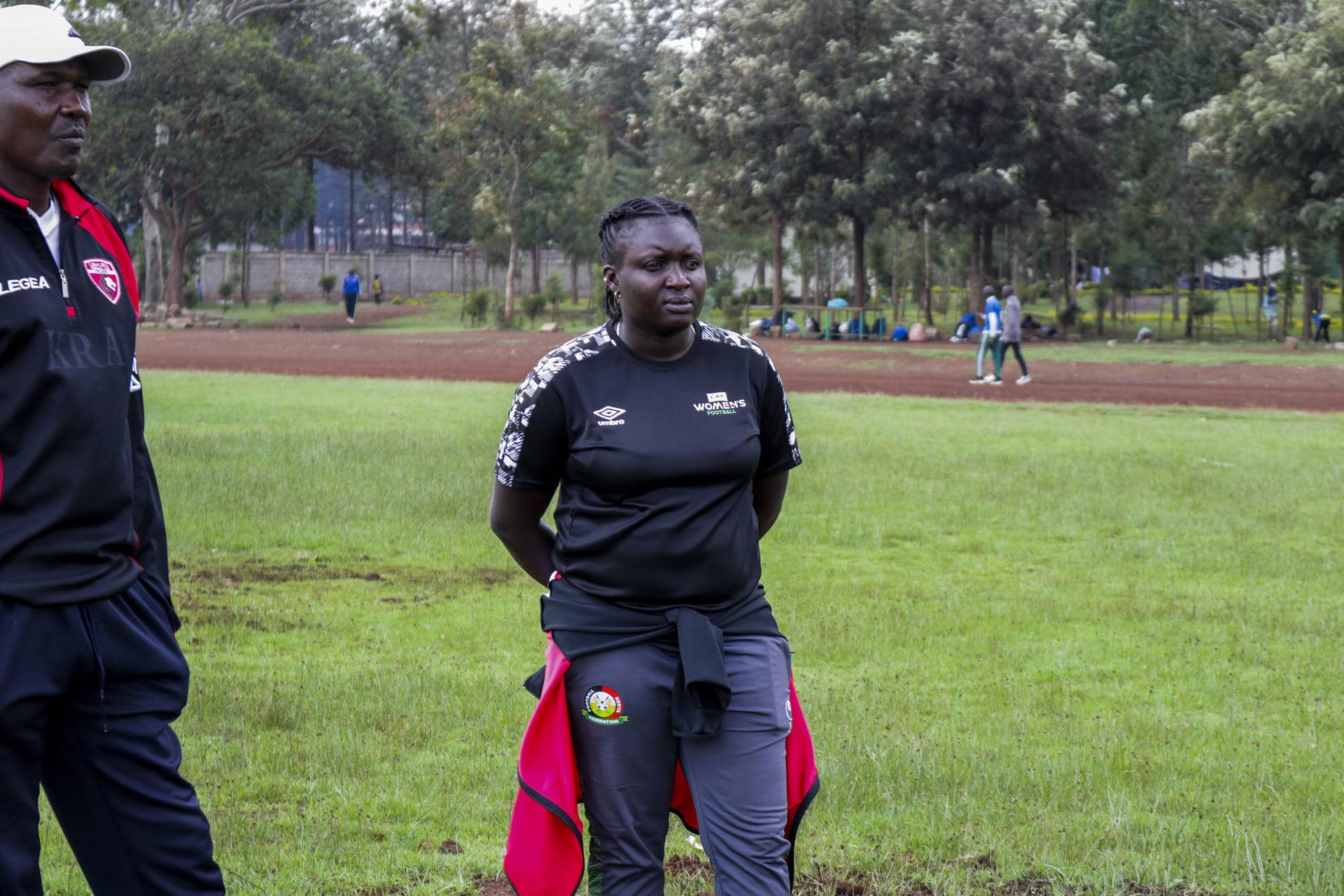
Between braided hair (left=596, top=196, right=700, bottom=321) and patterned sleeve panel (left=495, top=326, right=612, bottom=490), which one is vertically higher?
braided hair (left=596, top=196, right=700, bottom=321)

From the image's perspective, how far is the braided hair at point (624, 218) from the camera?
3438mm

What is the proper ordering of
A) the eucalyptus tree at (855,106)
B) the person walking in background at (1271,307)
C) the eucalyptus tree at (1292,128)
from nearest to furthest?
the eucalyptus tree at (1292,128)
the eucalyptus tree at (855,106)
the person walking in background at (1271,307)

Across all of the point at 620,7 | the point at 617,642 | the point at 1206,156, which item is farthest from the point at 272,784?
the point at 620,7

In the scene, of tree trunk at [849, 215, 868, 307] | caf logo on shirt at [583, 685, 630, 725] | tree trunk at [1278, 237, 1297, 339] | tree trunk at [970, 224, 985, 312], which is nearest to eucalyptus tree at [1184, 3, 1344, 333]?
tree trunk at [1278, 237, 1297, 339]

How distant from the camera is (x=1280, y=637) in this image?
7.67m

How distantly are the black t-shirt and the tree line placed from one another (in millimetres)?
26569

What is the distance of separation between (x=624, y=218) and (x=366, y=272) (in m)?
65.5

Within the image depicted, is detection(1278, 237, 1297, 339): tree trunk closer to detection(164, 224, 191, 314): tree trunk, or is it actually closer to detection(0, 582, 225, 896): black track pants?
detection(164, 224, 191, 314): tree trunk

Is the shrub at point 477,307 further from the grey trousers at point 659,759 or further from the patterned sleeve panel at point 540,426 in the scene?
the grey trousers at point 659,759

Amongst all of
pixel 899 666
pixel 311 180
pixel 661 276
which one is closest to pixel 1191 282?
pixel 311 180

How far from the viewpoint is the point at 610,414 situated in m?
3.30

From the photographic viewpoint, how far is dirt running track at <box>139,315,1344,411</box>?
2327 cm

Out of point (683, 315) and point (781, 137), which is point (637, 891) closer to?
point (683, 315)

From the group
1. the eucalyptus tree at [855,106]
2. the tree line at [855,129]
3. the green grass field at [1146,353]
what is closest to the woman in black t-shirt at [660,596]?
the tree line at [855,129]
